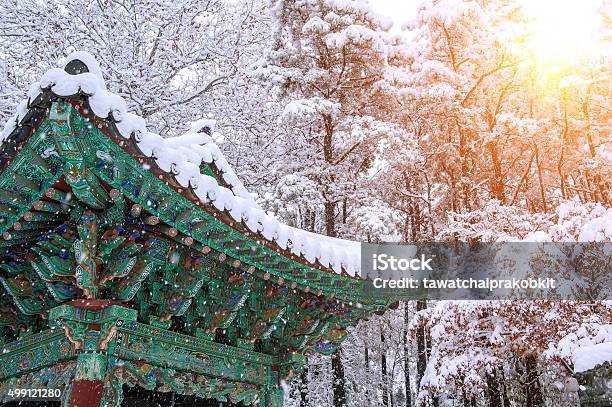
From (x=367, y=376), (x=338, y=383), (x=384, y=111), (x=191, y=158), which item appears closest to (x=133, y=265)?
(x=191, y=158)

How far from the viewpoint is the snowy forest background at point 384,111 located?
10.5 m

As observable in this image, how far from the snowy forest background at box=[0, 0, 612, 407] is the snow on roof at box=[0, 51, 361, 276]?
4.33 m

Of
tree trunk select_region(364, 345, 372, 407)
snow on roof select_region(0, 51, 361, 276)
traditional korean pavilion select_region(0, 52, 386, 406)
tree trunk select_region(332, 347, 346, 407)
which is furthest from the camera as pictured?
tree trunk select_region(364, 345, 372, 407)

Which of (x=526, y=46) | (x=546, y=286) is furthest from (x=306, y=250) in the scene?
(x=526, y=46)

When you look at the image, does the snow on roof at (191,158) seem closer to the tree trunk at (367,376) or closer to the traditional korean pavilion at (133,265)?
the traditional korean pavilion at (133,265)

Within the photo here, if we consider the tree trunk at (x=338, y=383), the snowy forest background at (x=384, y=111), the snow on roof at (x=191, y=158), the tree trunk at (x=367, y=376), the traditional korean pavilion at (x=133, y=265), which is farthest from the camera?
the tree trunk at (x=367, y=376)

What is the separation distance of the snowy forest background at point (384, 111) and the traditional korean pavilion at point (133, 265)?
177 inches

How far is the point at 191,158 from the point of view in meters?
4.91

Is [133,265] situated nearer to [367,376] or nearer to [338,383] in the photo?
[338,383]

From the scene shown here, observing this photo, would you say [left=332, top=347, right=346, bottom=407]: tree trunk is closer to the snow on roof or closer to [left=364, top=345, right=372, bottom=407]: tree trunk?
[left=364, top=345, right=372, bottom=407]: tree trunk

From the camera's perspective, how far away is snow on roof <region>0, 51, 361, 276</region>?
2809 mm

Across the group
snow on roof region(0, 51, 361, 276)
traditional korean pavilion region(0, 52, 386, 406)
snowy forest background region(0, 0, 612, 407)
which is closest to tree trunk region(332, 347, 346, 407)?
snowy forest background region(0, 0, 612, 407)

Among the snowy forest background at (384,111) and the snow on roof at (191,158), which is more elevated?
the snowy forest background at (384,111)

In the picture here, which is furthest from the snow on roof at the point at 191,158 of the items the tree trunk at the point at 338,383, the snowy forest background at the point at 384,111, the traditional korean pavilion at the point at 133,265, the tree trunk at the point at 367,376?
the tree trunk at the point at 367,376
